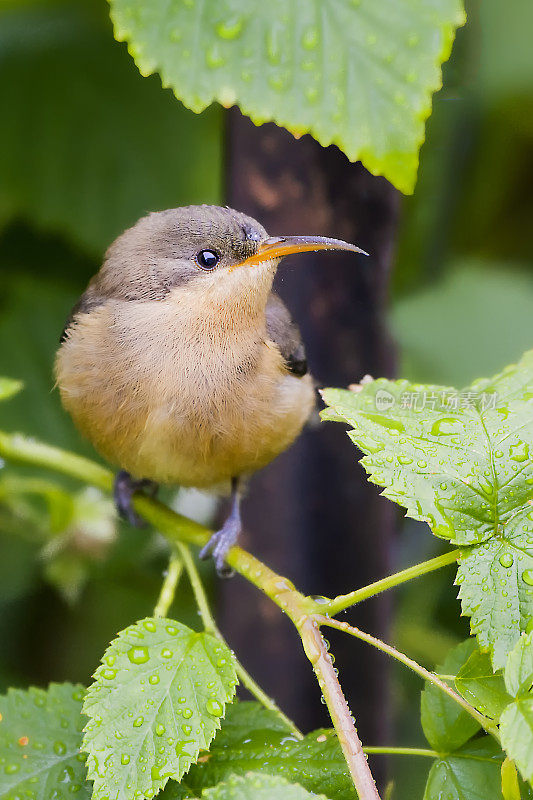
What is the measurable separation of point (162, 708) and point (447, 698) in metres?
0.57

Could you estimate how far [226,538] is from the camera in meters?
2.89

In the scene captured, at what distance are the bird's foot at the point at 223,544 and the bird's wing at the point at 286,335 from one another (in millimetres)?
556

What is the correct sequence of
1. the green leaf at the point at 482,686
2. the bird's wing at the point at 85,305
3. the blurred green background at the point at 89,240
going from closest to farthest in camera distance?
the green leaf at the point at 482,686
the bird's wing at the point at 85,305
the blurred green background at the point at 89,240

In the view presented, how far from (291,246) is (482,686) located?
144 cm

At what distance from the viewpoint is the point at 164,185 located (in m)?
3.91

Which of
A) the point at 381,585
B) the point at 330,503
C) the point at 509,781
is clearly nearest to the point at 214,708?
the point at 381,585

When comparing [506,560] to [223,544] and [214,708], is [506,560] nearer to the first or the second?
[214,708]

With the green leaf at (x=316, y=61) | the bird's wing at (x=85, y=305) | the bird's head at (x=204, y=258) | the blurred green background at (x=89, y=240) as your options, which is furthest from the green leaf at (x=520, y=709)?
the blurred green background at (x=89, y=240)

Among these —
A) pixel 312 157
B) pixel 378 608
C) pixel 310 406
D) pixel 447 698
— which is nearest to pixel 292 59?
pixel 312 157

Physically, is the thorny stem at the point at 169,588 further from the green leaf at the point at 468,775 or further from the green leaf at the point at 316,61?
the green leaf at the point at 316,61

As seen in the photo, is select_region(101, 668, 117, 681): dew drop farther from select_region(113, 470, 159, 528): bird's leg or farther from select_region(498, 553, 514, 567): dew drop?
select_region(113, 470, 159, 528): bird's leg

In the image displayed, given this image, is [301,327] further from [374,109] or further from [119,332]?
[374,109]

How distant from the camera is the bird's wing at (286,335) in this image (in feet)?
9.59

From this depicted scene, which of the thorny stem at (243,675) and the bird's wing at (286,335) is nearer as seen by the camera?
the thorny stem at (243,675)
